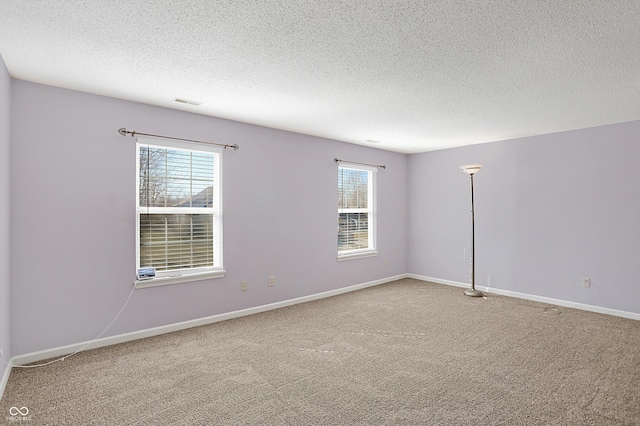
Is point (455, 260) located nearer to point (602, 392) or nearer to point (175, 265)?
point (602, 392)

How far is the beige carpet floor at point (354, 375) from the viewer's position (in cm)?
218

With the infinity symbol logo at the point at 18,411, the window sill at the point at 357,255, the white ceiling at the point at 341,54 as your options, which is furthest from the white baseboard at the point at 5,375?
the window sill at the point at 357,255

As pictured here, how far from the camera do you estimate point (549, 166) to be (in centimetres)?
479

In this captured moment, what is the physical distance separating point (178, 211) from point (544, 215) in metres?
4.81

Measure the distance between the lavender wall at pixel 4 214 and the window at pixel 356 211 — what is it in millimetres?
3840

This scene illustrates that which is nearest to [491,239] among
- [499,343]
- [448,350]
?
[499,343]

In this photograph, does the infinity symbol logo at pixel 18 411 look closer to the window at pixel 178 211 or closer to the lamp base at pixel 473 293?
the window at pixel 178 211

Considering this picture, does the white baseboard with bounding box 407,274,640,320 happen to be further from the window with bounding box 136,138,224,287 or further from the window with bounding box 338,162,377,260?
the window with bounding box 136,138,224,287

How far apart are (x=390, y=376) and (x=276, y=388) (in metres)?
0.88

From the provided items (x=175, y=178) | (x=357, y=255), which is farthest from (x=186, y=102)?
(x=357, y=255)

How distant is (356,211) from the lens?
5.78 metres

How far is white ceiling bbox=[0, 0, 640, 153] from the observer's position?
1.88 m

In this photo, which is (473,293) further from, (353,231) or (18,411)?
(18,411)

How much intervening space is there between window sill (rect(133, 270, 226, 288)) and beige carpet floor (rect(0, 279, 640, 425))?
539 millimetres
